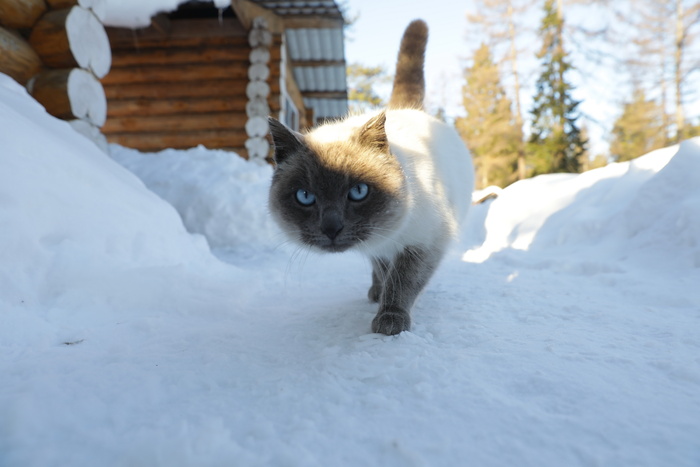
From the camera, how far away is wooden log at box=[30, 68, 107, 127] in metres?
3.29

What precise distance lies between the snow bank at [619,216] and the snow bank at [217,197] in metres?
2.64

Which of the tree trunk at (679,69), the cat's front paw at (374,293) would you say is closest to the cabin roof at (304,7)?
the cat's front paw at (374,293)

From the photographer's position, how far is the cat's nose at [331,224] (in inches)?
63.7

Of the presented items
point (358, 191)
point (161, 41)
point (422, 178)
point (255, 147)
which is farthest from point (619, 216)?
point (161, 41)

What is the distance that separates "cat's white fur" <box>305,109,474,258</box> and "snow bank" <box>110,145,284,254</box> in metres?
2.34

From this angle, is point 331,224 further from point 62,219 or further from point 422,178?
point 62,219

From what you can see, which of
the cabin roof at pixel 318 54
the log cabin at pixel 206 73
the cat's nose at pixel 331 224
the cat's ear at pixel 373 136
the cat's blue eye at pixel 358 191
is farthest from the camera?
the log cabin at pixel 206 73

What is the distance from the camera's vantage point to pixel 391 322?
176 centimetres

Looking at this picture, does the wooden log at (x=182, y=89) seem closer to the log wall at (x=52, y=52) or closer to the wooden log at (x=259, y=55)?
the wooden log at (x=259, y=55)

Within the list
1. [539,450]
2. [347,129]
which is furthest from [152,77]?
[539,450]

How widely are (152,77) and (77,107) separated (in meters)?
4.65

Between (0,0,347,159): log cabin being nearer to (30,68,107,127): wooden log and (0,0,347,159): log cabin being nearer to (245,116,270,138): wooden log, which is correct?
(245,116,270,138): wooden log

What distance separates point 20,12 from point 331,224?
12.0 ft

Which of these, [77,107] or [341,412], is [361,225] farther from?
[77,107]
